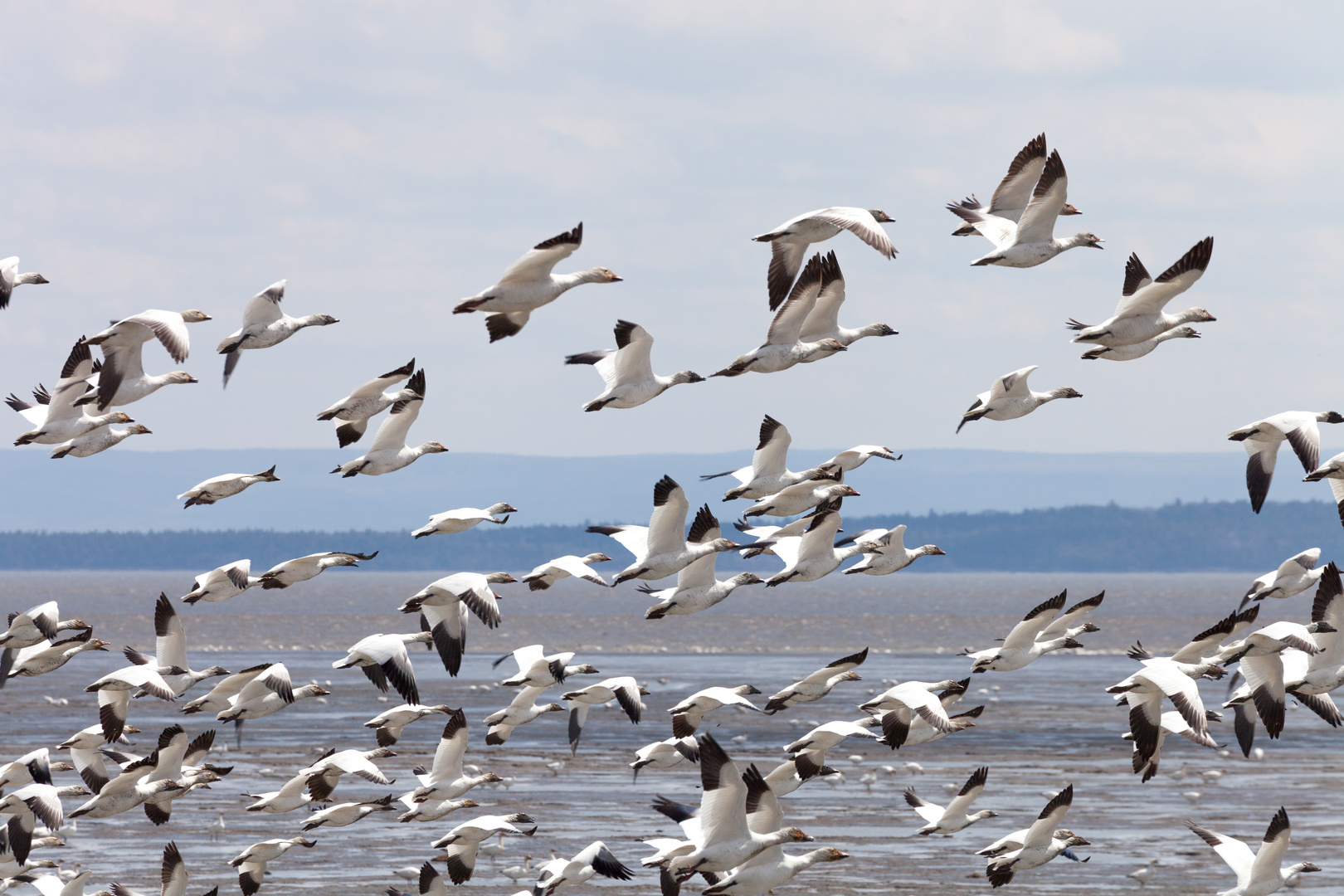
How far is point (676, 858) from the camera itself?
52.2ft

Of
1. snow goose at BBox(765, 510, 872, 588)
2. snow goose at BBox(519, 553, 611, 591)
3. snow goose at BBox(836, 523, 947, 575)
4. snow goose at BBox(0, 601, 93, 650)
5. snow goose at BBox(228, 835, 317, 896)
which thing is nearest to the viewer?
snow goose at BBox(228, 835, 317, 896)

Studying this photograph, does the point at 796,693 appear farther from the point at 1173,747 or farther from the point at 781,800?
the point at 1173,747

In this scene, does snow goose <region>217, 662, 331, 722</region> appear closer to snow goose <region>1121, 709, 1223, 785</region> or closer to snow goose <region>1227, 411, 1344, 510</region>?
snow goose <region>1121, 709, 1223, 785</region>

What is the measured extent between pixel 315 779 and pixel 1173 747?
24.7 metres

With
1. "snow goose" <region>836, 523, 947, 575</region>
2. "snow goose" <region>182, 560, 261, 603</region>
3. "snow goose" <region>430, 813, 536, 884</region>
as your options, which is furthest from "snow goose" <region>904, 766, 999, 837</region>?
"snow goose" <region>182, 560, 261, 603</region>

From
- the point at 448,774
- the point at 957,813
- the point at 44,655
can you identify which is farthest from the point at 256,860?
the point at 957,813

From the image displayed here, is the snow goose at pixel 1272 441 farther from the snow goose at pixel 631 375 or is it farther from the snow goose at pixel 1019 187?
the snow goose at pixel 631 375

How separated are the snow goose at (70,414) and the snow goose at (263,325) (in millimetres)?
1612

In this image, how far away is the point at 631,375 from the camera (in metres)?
19.4

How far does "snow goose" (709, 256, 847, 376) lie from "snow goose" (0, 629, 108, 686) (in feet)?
26.3

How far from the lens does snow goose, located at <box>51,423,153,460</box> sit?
19.5m

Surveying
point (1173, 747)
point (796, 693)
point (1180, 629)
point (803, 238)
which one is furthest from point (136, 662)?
point (1180, 629)

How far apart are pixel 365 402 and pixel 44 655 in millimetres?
4877

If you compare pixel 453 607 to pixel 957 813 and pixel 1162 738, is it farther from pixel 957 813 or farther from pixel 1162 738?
→ pixel 1162 738
